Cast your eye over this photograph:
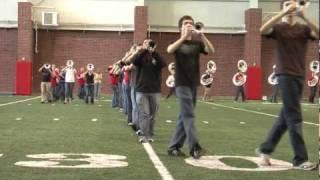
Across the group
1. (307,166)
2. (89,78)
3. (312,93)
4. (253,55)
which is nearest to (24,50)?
(89,78)

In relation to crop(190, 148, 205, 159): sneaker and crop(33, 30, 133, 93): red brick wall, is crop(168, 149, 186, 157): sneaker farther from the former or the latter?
crop(33, 30, 133, 93): red brick wall

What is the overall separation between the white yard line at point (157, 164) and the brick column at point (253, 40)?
30.4 meters

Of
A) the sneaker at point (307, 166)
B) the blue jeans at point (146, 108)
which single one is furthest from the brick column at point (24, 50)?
the sneaker at point (307, 166)

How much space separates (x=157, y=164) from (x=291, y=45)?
2386 millimetres

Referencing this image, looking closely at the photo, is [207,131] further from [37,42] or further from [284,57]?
[37,42]

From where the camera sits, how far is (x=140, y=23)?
40.1m

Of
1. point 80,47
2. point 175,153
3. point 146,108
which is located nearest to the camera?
point 175,153

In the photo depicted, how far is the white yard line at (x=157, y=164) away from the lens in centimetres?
770

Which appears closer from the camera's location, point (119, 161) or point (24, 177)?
point (24, 177)

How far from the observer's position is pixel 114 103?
24875 millimetres

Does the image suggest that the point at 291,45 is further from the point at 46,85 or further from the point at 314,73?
the point at 314,73

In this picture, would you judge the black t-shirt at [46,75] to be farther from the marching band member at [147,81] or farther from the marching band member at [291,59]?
the marching band member at [291,59]

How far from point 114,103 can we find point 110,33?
55.9 ft

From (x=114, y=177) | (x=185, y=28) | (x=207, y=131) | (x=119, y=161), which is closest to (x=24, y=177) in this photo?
(x=114, y=177)
